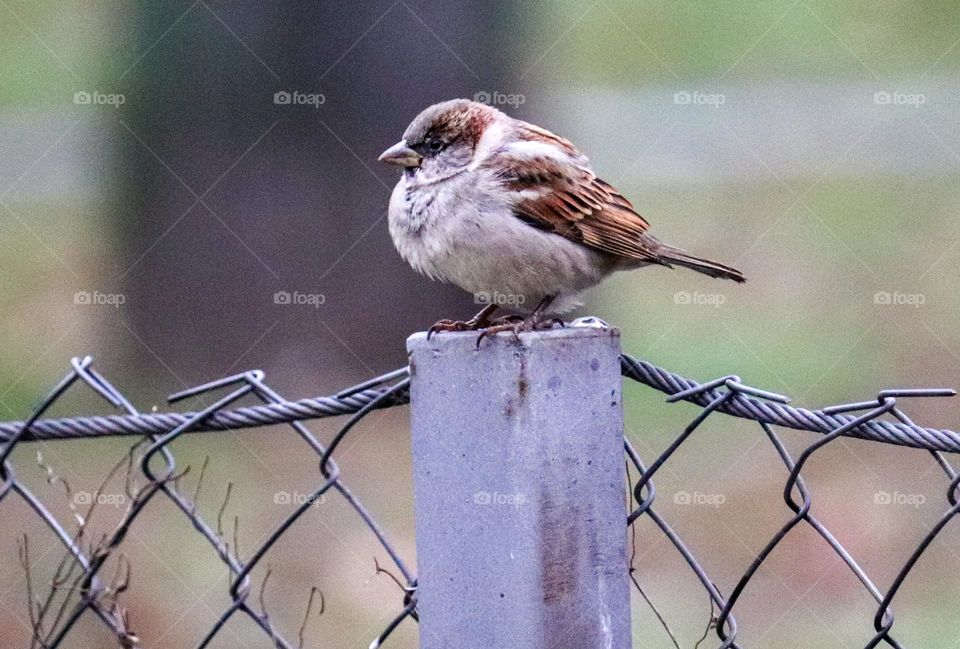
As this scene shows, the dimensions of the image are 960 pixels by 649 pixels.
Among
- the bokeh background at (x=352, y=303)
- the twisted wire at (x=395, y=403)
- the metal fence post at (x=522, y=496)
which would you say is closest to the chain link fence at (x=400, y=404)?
the twisted wire at (x=395, y=403)

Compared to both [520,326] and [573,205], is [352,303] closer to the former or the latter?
[573,205]

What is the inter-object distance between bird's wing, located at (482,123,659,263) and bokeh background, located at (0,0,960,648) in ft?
4.89

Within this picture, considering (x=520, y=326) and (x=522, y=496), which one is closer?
(x=522, y=496)

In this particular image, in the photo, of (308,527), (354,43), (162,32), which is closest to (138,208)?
(162,32)

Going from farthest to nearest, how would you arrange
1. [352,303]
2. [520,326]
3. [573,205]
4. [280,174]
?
[352,303] → [280,174] → [573,205] → [520,326]

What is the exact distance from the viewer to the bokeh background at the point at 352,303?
178 inches

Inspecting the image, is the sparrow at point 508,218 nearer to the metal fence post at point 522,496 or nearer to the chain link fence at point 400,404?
the chain link fence at point 400,404

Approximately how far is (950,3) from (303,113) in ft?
24.6

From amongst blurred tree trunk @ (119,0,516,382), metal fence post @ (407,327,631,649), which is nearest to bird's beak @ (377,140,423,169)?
metal fence post @ (407,327,631,649)

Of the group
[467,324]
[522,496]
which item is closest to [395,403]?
[522,496]

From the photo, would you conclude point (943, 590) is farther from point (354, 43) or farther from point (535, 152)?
point (354, 43)

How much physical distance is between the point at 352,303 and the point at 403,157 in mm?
2483

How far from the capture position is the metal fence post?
173cm

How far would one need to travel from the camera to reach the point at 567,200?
3068 millimetres
